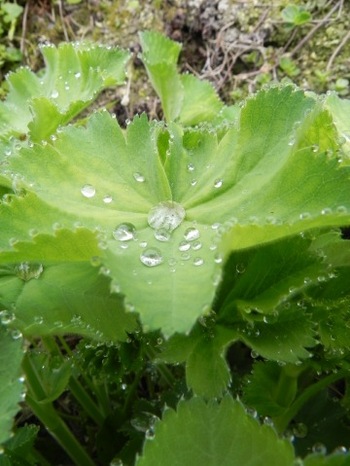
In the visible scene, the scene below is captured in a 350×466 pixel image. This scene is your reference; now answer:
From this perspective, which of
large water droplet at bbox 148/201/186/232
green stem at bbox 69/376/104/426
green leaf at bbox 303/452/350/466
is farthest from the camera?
green stem at bbox 69/376/104/426

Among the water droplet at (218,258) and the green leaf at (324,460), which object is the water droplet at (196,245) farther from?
the green leaf at (324,460)

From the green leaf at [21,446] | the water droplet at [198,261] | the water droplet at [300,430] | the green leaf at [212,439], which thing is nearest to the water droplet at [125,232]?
the water droplet at [198,261]

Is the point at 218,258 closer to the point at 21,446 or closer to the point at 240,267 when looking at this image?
the point at 240,267

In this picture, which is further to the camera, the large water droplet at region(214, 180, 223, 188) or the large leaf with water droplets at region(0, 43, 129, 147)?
the large leaf with water droplets at region(0, 43, 129, 147)

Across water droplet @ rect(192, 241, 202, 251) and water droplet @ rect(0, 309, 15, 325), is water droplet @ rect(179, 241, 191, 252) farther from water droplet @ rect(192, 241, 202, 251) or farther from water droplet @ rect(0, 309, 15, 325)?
water droplet @ rect(0, 309, 15, 325)

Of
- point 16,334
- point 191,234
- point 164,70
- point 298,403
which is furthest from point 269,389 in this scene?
point 164,70

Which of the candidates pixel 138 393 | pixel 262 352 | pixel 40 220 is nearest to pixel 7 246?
pixel 40 220

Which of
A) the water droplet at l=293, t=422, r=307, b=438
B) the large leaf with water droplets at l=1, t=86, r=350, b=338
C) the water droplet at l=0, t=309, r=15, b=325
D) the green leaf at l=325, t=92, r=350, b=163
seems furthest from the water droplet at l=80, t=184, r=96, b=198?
the water droplet at l=293, t=422, r=307, b=438

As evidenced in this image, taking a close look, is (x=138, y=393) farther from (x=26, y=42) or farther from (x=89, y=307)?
(x=26, y=42)
